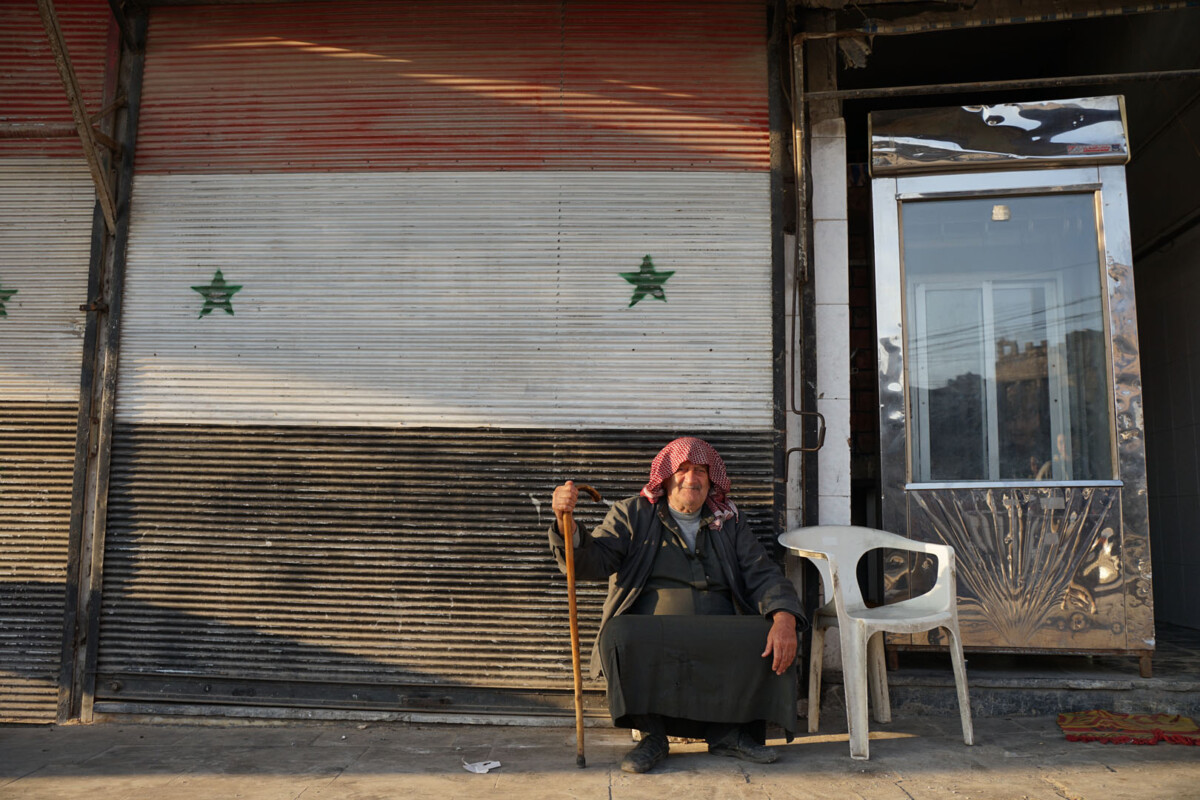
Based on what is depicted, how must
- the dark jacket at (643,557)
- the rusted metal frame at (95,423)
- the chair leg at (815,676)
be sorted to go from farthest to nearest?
the rusted metal frame at (95,423) < the chair leg at (815,676) < the dark jacket at (643,557)

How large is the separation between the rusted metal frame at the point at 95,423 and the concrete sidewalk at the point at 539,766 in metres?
0.35

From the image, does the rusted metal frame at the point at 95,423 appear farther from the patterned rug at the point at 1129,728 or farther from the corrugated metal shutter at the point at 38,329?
the patterned rug at the point at 1129,728

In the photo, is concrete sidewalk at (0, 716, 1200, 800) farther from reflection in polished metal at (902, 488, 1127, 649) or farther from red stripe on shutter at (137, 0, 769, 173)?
red stripe on shutter at (137, 0, 769, 173)

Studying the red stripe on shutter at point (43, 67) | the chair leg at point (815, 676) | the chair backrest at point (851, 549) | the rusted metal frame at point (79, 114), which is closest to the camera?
the chair backrest at point (851, 549)

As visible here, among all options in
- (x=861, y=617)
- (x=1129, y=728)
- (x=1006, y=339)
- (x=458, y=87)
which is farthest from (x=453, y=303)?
(x=1129, y=728)

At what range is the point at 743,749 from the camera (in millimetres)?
3492

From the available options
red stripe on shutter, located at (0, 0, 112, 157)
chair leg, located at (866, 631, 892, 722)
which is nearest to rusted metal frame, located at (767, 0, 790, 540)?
chair leg, located at (866, 631, 892, 722)

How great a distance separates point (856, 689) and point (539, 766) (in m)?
1.31

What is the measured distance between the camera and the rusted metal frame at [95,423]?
4.33 metres

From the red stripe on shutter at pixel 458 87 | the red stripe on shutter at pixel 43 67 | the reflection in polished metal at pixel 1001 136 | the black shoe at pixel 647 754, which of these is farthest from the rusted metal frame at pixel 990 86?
the red stripe on shutter at pixel 43 67

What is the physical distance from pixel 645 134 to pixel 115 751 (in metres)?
3.81

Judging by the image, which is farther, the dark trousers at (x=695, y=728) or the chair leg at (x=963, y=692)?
the chair leg at (x=963, y=692)

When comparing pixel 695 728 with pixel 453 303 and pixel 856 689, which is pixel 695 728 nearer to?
pixel 856 689

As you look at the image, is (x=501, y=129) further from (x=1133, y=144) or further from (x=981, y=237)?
(x=1133, y=144)
